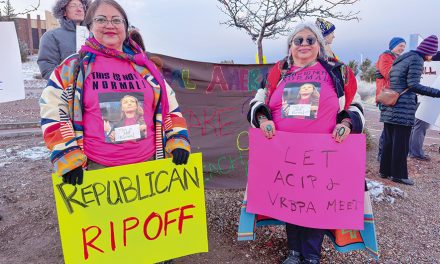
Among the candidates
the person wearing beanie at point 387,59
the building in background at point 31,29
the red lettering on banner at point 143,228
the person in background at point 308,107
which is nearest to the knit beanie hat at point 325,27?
the person in background at point 308,107

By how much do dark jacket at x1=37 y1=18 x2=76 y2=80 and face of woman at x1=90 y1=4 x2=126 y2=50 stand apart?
1144mm

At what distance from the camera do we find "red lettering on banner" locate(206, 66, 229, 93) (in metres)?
3.81

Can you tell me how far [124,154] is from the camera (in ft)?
6.66

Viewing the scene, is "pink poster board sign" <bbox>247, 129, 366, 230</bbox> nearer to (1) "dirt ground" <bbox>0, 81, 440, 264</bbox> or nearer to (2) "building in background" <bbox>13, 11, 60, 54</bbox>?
(1) "dirt ground" <bbox>0, 81, 440, 264</bbox>

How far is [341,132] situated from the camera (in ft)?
7.36

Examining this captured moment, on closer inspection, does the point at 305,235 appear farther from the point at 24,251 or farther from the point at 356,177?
the point at 24,251

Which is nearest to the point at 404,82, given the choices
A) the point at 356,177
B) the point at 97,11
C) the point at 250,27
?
the point at 250,27

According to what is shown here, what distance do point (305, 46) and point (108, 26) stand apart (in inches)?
51.0

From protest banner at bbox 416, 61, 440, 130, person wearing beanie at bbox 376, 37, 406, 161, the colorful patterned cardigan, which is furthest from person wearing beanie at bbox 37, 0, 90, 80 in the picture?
protest banner at bbox 416, 61, 440, 130

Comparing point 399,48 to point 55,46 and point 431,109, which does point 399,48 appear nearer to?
point 431,109

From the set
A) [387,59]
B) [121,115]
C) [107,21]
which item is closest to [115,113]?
[121,115]

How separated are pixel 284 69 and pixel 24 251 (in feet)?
8.67

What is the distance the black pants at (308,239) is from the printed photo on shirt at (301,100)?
84 centimetres

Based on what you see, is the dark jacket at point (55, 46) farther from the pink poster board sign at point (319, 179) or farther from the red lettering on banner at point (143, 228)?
the pink poster board sign at point (319, 179)
